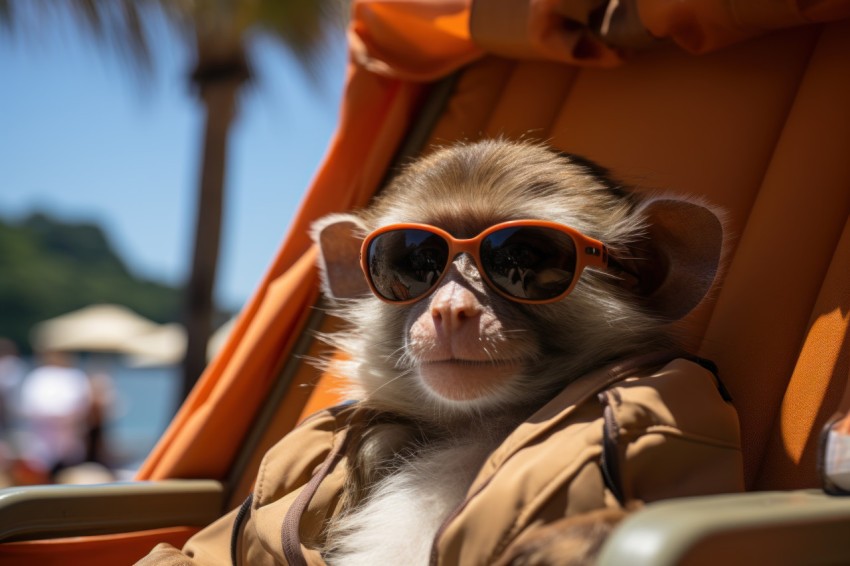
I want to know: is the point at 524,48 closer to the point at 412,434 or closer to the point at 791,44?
the point at 791,44

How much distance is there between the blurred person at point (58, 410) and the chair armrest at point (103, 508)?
4.54 m

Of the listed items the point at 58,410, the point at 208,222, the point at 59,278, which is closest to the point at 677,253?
the point at 208,222

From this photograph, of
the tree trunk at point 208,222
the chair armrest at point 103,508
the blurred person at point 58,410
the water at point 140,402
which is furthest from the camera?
the water at point 140,402

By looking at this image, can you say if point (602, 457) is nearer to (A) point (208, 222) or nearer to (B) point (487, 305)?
(B) point (487, 305)

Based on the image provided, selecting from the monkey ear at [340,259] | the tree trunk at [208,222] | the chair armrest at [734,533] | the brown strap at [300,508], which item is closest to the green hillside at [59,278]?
the tree trunk at [208,222]

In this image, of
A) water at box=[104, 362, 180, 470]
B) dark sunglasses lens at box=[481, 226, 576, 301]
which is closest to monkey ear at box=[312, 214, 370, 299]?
dark sunglasses lens at box=[481, 226, 576, 301]

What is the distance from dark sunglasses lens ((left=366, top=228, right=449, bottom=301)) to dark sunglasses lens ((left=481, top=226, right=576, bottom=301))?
9 cm

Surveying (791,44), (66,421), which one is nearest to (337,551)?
(791,44)

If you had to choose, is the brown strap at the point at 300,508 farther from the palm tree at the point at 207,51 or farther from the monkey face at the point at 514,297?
the palm tree at the point at 207,51

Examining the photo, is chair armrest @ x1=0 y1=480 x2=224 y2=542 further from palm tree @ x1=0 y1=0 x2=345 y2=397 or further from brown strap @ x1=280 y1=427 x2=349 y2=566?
palm tree @ x1=0 y1=0 x2=345 y2=397

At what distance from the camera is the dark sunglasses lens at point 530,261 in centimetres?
129

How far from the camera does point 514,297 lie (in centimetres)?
130

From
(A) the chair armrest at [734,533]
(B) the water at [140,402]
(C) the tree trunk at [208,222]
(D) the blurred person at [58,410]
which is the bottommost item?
(B) the water at [140,402]

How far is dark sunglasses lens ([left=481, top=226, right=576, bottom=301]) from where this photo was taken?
1290mm
